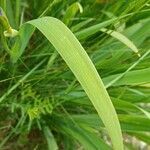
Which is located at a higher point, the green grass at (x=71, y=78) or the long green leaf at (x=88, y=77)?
the long green leaf at (x=88, y=77)

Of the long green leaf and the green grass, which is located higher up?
the long green leaf

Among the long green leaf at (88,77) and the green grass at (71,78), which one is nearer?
the long green leaf at (88,77)

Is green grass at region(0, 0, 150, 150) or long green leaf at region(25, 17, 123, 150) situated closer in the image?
long green leaf at region(25, 17, 123, 150)

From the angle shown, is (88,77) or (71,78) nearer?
(88,77)

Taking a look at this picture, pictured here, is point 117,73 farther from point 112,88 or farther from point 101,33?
point 101,33

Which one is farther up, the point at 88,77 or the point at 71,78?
the point at 88,77
